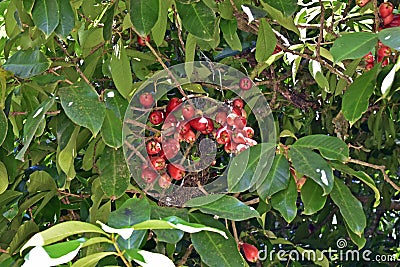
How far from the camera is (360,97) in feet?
3.01

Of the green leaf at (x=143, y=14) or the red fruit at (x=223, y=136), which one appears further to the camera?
the red fruit at (x=223, y=136)

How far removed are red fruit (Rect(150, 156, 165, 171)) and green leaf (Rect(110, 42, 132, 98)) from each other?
0.11 metres

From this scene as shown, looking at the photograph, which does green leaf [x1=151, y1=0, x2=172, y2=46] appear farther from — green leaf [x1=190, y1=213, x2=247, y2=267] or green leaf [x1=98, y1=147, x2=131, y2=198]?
green leaf [x1=190, y1=213, x2=247, y2=267]

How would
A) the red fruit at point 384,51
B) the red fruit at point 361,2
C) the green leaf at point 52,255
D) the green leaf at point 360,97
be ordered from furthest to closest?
the red fruit at point 361,2
the red fruit at point 384,51
the green leaf at point 360,97
the green leaf at point 52,255

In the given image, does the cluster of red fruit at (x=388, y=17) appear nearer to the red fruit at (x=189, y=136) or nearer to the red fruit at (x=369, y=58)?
the red fruit at (x=369, y=58)

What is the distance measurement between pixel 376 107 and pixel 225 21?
0.59 m

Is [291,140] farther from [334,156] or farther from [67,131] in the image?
[67,131]

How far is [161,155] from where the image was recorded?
0.96m

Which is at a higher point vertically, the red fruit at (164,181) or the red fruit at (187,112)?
the red fruit at (187,112)

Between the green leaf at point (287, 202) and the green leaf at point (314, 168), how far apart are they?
A: 0.15 feet

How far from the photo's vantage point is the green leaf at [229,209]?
0.76 metres

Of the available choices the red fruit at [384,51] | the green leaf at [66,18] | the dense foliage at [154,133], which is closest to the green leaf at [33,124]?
the dense foliage at [154,133]

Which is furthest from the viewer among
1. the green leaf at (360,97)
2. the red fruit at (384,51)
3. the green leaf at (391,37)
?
the red fruit at (384,51)

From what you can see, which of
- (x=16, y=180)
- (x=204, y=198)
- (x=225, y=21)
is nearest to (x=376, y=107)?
(x=225, y=21)
